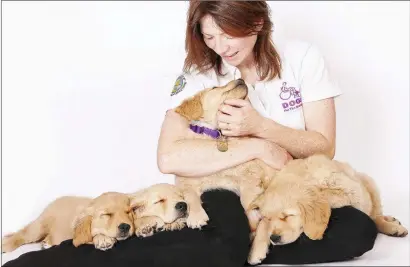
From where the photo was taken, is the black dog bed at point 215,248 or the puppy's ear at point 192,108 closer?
the black dog bed at point 215,248

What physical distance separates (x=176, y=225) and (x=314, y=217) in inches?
20.8

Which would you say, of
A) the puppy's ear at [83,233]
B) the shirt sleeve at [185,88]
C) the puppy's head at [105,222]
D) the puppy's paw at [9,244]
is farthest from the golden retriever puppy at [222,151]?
the puppy's paw at [9,244]

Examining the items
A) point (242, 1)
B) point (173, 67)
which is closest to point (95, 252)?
point (242, 1)

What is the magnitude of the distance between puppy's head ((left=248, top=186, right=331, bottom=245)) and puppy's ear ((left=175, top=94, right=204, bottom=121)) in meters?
0.51

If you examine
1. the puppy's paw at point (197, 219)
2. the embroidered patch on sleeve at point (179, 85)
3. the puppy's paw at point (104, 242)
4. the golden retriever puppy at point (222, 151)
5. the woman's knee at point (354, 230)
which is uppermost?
the embroidered patch on sleeve at point (179, 85)

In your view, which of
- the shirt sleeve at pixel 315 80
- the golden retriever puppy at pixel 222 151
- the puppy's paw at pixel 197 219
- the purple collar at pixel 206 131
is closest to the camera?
the puppy's paw at pixel 197 219

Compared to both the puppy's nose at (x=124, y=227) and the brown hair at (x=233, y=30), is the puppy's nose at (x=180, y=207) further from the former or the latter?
the brown hair at (x=233, y=30)

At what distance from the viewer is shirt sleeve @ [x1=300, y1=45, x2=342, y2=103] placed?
3.30m

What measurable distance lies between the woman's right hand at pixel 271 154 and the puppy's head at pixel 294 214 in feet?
0.78

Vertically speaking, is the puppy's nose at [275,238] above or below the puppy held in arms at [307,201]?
below

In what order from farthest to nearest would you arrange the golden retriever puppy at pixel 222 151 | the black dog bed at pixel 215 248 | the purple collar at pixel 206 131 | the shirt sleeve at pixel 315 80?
1. the shirt sleeve at pixel 315 80
2. the purple collar at pixel 206 131
3. the golden retriever puppy at pixel 222 151
4. the black dog bed at pixel 215 248

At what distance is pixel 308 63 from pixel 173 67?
1.34m

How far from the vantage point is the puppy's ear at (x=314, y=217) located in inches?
108

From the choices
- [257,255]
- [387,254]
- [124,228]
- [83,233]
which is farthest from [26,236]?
[387,254]
